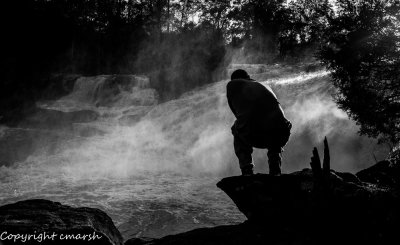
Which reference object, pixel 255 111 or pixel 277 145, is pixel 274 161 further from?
pixel 255 111

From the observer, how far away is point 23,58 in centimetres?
3791

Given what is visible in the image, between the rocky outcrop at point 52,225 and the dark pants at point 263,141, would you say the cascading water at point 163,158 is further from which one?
the dark pants at point 263,141

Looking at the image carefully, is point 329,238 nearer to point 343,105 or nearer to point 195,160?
point 343,105

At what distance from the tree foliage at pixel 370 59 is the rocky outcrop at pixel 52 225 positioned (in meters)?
5.89

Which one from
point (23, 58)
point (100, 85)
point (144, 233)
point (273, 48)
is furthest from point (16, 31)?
point (144, 233)

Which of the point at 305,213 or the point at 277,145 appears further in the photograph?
the point at 277,145

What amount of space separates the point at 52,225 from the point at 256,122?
102 inches

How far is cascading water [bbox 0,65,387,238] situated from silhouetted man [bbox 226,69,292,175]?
2777 mm

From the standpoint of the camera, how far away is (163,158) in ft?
47.2

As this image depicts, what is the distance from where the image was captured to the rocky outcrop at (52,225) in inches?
139

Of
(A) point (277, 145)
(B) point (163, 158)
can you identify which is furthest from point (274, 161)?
(B) point (163, 158)

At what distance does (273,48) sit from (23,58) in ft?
92.3

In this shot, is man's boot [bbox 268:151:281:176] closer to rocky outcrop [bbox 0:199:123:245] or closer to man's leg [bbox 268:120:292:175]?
man's leg [bbox 268:120:292:175]

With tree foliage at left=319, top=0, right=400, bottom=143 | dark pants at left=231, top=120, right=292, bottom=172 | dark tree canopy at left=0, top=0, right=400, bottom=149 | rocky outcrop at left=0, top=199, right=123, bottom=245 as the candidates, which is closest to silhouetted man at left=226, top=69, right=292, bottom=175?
dark pants at left=231, top=120, right=292, bottom=172
